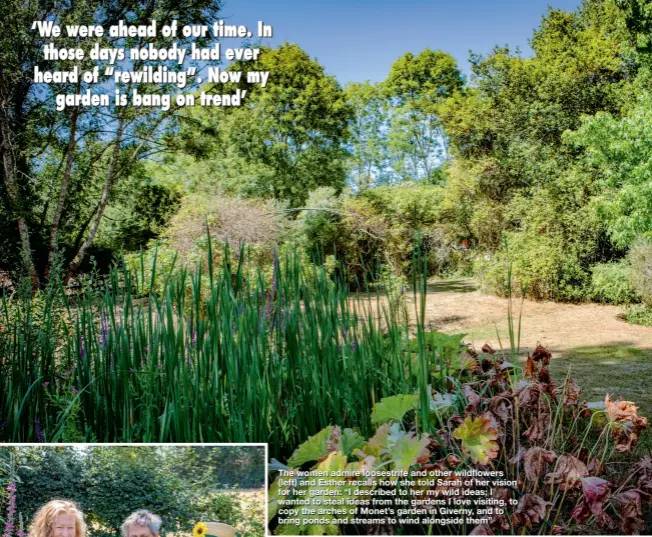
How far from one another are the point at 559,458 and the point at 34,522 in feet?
3.96

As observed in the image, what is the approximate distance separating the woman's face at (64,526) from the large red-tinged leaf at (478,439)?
89cm

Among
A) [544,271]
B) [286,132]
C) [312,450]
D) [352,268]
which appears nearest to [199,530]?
[312,450]

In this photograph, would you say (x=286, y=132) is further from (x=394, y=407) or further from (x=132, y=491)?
(x=132, y=491)

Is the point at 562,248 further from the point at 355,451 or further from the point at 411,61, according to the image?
the point at 355,451

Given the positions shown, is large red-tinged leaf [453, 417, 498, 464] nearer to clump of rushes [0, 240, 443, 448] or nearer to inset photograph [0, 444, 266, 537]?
clump of rushes [0, 240, 443, 448]

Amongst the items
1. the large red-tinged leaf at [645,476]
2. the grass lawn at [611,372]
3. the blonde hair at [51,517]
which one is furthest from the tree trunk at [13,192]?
the large red-tinged leaf at [645,476]

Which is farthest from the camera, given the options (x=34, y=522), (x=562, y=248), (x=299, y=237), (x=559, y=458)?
(x=562, y=248)

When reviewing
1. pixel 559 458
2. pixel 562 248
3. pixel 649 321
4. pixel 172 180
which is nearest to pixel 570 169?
pixel 562 248

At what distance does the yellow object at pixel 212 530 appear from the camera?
1323 millimetres

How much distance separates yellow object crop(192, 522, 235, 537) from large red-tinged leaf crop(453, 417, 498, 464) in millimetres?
563

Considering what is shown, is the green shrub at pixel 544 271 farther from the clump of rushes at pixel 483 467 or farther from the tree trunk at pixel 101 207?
the clump of rushes at pixel 483 467

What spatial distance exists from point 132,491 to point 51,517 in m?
0.19

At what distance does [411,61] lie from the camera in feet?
21.8

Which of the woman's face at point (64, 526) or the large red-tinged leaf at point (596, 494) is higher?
the large red-tinged leaf at point (596, 494)
